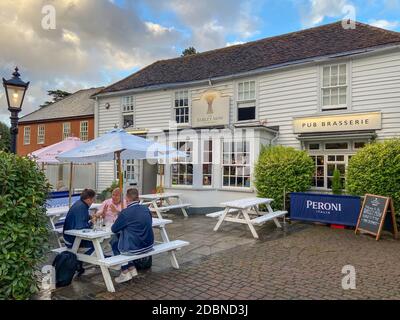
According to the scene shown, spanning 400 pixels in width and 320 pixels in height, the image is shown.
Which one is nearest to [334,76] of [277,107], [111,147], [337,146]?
[277,107]

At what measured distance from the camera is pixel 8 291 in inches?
153

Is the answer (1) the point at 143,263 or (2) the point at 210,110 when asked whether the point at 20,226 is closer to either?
(1) the point at 143,263

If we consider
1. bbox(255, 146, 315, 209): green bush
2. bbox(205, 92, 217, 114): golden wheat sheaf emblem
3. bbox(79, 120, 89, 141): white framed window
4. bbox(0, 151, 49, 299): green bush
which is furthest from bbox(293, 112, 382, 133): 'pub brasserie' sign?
bbox(79, 120, 89, 141): white framed window

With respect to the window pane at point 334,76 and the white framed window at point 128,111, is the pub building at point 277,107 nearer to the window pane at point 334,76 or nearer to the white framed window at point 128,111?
the window pane at point 334,76

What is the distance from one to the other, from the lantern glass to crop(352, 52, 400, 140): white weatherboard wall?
33.0ft

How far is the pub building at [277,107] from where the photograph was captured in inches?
425

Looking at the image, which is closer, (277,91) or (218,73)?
(277,91)

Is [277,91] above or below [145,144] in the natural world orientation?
above

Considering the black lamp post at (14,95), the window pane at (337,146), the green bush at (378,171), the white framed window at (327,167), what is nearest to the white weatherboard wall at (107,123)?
the black lamp post at (14,95)

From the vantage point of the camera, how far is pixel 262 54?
564 inches

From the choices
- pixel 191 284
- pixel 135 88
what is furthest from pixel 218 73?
pixel 191 284

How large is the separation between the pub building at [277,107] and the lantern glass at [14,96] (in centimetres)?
626
